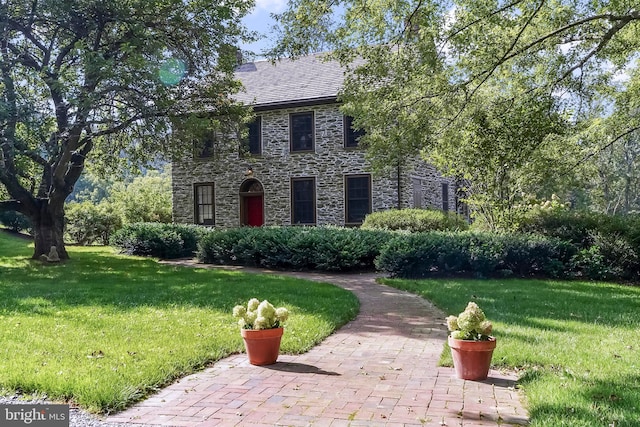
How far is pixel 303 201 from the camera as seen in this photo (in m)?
20.4

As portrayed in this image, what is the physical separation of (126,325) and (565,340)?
551 cm

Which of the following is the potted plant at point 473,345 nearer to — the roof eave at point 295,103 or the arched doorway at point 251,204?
the roof eave at point 295,103

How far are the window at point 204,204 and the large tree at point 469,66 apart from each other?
12.0 meters

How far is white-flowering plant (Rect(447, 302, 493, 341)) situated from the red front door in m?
17.2

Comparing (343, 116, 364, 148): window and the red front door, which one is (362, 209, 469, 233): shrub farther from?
the red front door

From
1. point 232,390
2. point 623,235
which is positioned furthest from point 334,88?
point 232,390

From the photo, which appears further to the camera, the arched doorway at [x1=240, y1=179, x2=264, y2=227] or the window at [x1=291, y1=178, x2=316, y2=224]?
the arched doorway at [x1=240, y1=179, x2=264, y2=227]

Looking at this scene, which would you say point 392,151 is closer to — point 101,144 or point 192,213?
point 101,144

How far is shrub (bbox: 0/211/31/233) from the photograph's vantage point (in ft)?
88.2

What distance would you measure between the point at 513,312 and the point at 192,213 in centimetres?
1743

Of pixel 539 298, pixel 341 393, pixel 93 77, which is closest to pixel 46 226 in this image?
pixel 93 77

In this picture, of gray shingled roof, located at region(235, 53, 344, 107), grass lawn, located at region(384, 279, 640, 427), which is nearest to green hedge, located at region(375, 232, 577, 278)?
grass lawn, located at region(384, 279, 640, 427)

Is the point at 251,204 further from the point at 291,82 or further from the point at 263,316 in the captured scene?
the point at 263,316

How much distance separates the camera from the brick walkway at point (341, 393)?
3.70 metres
